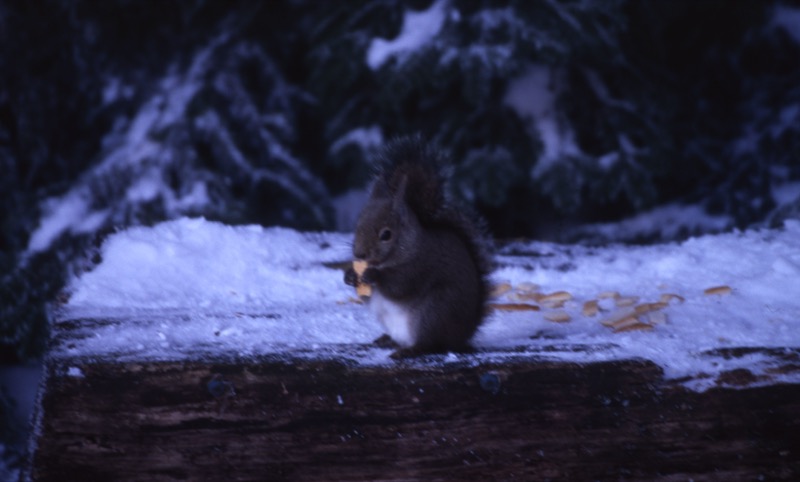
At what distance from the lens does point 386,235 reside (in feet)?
5.46

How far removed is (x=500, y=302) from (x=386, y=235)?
59 cm

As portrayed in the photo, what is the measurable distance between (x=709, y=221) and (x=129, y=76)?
92.4 inches

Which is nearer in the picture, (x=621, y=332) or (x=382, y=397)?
(x=382, y=397)

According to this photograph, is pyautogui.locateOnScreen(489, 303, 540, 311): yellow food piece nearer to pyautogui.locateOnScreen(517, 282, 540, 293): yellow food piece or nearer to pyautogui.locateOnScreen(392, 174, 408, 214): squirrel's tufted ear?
pyautogui.locateOnScreen(517, 282, 540, 293): yellow food piece

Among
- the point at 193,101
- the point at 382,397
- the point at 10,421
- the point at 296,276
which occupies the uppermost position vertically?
the point at 193,101

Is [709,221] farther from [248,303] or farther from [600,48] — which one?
[248,303]

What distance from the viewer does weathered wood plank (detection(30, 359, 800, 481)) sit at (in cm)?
156

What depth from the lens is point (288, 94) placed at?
357cm

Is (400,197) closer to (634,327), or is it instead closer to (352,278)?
(352,278)

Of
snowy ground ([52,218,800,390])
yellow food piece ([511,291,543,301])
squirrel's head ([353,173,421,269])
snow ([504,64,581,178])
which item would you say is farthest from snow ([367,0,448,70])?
squirrel's head ([353,173,421,269])

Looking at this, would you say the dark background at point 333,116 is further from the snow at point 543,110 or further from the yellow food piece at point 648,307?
the yellow food piece at point 648,307

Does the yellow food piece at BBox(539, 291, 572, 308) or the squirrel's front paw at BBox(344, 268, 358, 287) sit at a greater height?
the squirrel's front paw at BBox(344, 268, 358, 287)

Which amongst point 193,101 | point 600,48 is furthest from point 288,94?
point 600,48

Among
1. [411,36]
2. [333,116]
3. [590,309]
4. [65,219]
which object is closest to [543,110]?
[411,36]
